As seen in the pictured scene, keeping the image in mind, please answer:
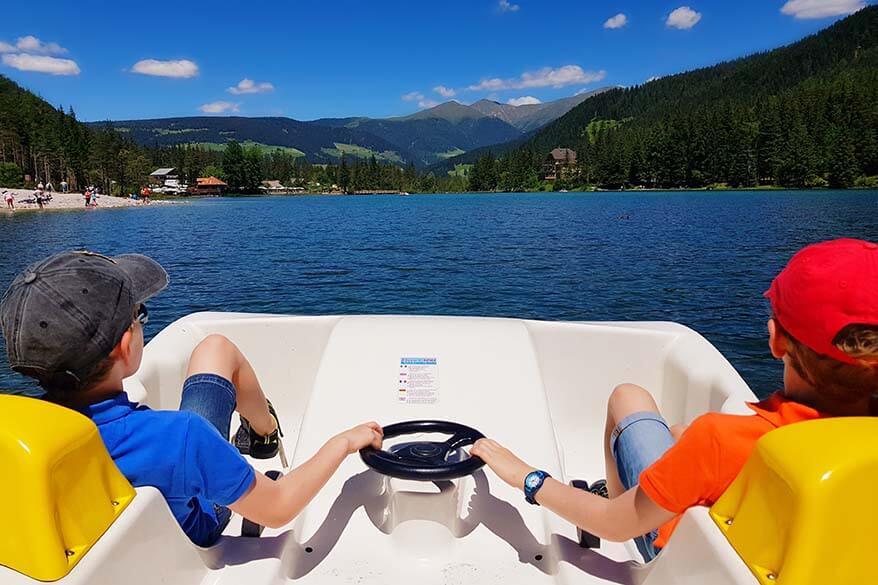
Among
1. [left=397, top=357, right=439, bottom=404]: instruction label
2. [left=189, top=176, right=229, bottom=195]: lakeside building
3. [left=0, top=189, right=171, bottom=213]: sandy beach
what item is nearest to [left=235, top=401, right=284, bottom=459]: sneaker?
[left=397, top=357, right=439, bottom=404]: instruction label

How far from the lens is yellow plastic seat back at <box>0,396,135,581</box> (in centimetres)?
122

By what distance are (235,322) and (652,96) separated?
655 feet

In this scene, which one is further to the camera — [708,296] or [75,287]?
[708,296]

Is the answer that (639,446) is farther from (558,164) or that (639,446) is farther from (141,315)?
(558,164)

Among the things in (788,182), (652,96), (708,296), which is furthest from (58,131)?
(652,96)

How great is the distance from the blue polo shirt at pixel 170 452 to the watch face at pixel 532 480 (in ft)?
2.80

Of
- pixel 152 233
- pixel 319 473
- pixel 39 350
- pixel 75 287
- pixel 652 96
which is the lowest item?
pixel 152 233

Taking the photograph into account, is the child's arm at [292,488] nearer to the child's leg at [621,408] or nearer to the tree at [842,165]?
the child's leg at [621,408]

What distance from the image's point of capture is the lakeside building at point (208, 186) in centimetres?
13200

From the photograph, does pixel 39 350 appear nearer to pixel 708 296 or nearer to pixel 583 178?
pixel 708 296

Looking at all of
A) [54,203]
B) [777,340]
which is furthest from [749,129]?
[777,340]

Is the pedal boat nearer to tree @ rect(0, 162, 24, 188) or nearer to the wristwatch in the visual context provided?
the wristwatch

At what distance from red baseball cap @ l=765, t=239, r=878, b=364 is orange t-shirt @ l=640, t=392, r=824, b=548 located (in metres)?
0.20

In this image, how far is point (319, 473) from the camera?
76.7 inches
